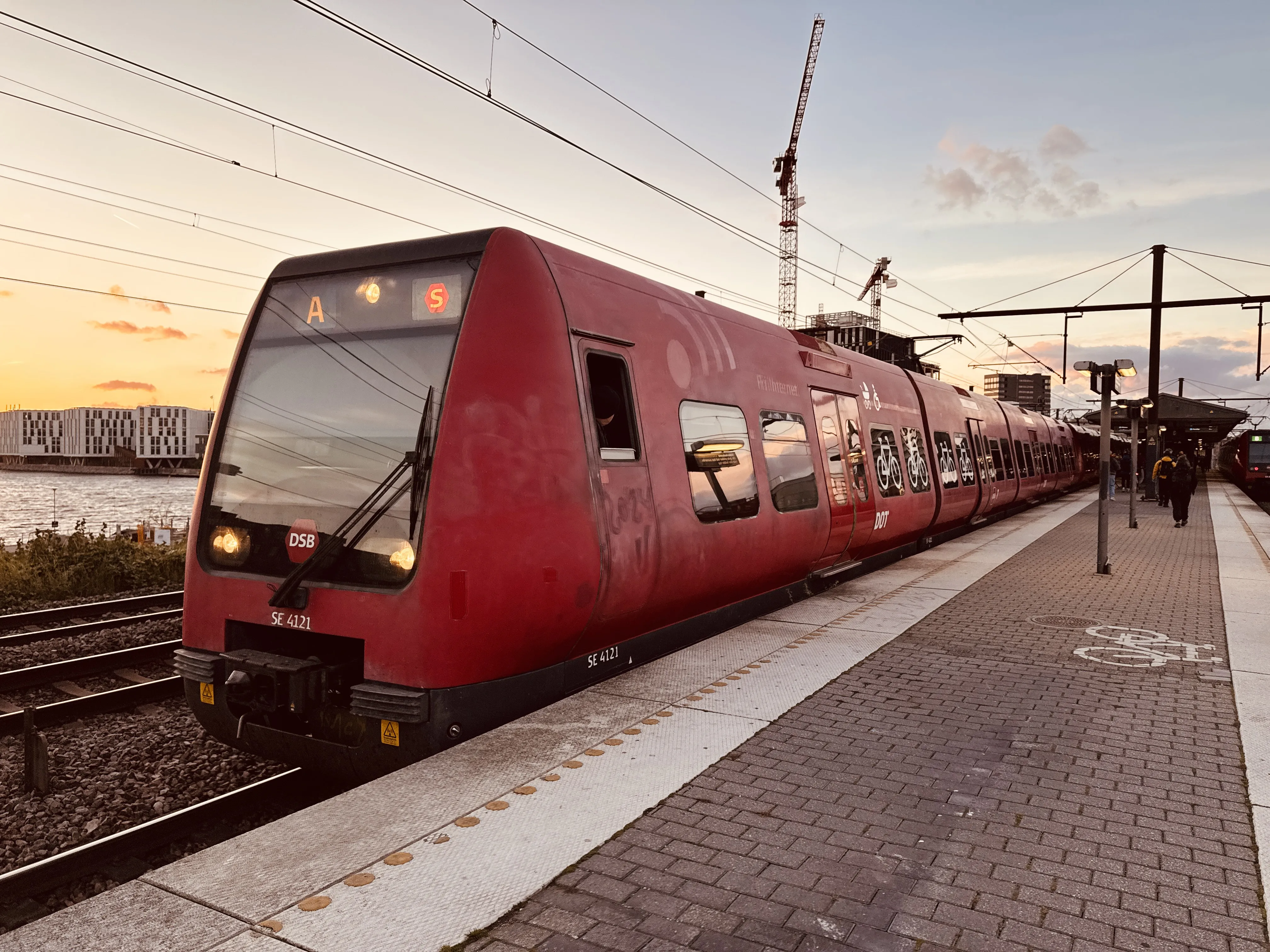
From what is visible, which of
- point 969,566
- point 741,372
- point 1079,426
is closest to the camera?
point 741,372

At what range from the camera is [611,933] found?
2754 mm

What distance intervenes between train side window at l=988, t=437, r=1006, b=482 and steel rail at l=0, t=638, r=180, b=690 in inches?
639

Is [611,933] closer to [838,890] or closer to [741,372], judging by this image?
[838,890]

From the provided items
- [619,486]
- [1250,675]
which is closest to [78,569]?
[619,486]

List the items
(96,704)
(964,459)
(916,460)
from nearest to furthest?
1. (96,704)
2. (916,460)
3. (964,459)

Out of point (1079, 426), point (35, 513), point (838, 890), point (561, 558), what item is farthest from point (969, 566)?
point (35, 513)

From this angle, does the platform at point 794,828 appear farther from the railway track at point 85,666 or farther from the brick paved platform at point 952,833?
the railway track at point 85,666

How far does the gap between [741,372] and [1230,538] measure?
13.5 metres

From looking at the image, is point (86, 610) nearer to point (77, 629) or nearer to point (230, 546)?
point (77, 629)

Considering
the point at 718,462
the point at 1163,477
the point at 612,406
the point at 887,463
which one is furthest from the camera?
the point at 1163,477

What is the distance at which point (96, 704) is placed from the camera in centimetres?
636

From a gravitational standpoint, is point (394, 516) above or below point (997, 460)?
below

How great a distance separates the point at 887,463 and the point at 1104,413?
3448mm

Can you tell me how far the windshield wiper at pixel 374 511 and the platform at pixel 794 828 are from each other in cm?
121
